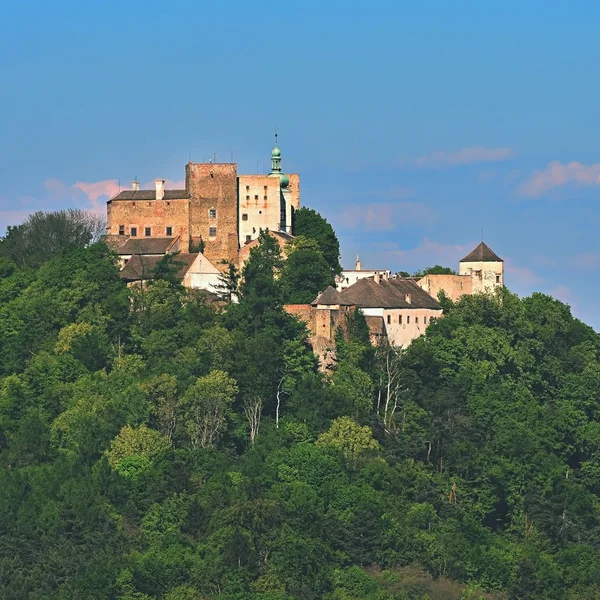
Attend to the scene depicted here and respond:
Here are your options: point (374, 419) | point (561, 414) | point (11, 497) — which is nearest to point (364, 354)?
point (374, 419)

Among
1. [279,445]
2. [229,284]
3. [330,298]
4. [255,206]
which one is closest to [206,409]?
[279,445]

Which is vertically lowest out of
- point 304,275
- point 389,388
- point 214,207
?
point 389,388

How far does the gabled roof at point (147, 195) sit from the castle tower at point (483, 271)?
1188 centimetres

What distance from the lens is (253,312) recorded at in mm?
87625

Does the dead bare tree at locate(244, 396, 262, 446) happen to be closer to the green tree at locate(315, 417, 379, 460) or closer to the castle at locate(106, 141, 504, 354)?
the green tree at locate(315, 417, 379, 460)

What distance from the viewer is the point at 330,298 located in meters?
89.1

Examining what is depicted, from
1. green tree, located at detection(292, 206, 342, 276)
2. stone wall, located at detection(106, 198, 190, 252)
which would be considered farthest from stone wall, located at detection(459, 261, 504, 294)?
stone wall, located at detection(106, 198, 190, 252)

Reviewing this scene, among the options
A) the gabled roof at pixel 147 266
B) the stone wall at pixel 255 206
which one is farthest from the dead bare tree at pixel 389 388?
the stone wall at pixel 255 206

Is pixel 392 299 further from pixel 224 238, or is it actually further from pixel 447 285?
pixel 224 238

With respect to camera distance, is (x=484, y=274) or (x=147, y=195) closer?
(x=484, y=274)

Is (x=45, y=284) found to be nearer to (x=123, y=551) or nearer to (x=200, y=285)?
(x=200, y=285)

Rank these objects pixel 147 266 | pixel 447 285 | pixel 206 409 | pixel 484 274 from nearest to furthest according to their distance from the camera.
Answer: pixel 206 409 → pixel 147 266 → pixel 447 285 → pixel 484 274

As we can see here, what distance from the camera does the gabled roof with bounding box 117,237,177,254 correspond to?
94.9 metres

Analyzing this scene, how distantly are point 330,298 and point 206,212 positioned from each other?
9.40 meters
